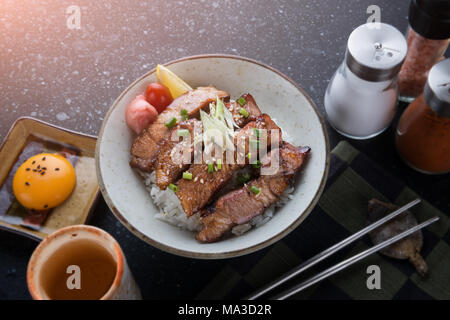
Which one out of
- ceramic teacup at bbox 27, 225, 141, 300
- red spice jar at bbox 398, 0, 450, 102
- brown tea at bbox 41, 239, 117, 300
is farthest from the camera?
red spice jar at bbox 398, 0, 450, 102

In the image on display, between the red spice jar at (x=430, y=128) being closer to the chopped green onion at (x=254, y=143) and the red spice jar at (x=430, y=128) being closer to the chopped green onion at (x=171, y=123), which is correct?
the chopped green onion at (x=254, y=143)


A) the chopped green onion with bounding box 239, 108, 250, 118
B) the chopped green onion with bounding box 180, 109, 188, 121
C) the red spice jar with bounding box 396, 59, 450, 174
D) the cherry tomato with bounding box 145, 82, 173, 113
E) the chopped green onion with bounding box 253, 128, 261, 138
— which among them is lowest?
the red spice jar with bounding box 396, 59, 450, 174

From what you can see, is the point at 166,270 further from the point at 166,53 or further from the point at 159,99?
the point at 166,53

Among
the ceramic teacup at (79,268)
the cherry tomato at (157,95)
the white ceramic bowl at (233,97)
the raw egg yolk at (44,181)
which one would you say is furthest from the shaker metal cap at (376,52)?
the raw egg yolk at (44,181)

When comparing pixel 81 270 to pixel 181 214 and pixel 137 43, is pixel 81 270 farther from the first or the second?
pixel 137 43

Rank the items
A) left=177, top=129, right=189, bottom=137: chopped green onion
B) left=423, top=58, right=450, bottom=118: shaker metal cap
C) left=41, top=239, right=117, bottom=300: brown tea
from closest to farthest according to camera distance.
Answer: left=41, top=239, right=117, bottom=300: brown tea → left=423, top=58, right=450, bottom=118: shaker metal cap → left=177, top=129, right=189, bottom=137: chopped green onion

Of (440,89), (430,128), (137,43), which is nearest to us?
(440,89)

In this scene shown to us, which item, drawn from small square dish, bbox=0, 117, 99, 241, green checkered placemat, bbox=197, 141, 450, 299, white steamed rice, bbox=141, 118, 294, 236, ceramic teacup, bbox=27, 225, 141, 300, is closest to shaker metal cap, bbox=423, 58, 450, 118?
green checkered placemat, bbox=197, 141, 450, 299

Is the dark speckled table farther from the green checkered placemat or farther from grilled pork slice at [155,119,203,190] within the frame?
grilled pork slice at [155,119,203,190]

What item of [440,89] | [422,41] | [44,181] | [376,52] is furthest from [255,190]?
[422,41]
